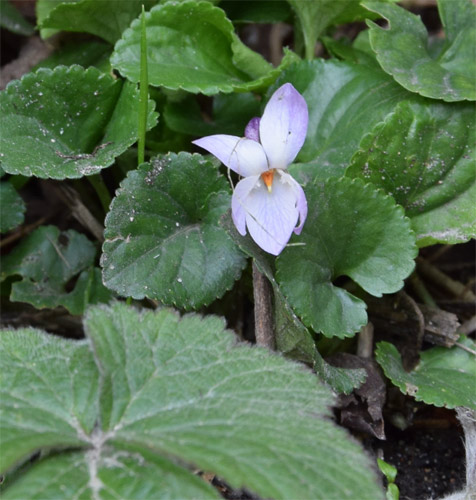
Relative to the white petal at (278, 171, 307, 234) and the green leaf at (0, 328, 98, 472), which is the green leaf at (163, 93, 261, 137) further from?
the green leaf at (0, 328, 98, 472)

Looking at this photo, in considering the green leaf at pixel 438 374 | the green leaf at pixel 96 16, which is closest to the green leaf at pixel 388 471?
the green leaf at pixel 438 374

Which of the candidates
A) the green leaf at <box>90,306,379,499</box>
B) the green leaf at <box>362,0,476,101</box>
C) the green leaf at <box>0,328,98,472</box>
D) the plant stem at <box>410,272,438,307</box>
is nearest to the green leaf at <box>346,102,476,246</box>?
the green leaf at <box>362,0,476,101</box>

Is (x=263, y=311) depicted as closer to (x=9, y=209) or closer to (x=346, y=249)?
(x=346, y=249)

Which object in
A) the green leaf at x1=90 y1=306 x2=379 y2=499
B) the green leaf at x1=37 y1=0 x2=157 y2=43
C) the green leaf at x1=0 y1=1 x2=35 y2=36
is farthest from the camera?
the green leaf at x1=0 y1=1 x2=35 y2=36

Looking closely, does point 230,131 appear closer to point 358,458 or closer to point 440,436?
point 440,436

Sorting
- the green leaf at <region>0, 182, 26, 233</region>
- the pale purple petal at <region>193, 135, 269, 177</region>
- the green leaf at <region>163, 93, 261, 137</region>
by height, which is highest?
the pale purple petal at <region>193, 135, 269, 177</region>

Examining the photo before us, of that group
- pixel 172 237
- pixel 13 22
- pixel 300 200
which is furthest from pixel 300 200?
pixel 13 22
